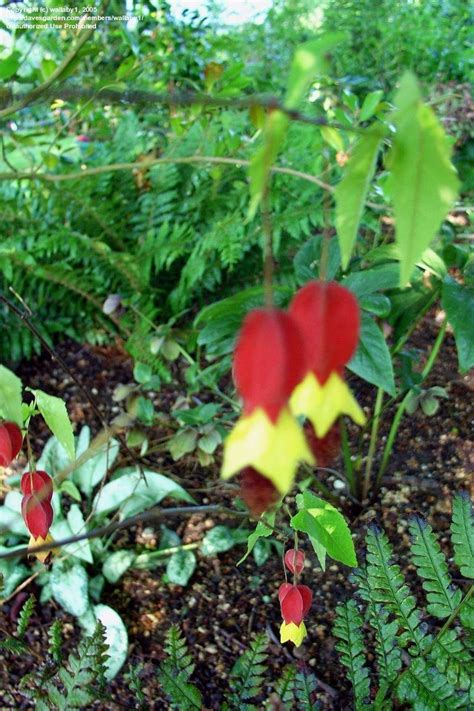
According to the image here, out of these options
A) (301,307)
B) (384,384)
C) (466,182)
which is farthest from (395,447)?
(301,307)

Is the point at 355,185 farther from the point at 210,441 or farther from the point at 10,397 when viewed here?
the point at 210,441

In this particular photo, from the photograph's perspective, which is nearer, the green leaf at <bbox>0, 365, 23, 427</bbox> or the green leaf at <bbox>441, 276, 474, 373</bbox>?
the green leaf at <bbox>0, 365, 23, 427</bbox>

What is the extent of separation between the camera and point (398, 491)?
1.48 m

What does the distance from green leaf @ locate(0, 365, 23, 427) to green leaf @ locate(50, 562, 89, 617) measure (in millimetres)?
728

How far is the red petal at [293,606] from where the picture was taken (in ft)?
2.80

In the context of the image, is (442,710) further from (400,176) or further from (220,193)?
(220,193)

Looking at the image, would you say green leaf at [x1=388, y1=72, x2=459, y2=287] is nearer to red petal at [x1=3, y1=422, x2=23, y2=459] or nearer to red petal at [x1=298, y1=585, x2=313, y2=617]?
red petal at [x1=3, y1=422, x2=23, y2=459]

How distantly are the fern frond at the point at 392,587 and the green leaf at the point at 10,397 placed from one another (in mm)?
507

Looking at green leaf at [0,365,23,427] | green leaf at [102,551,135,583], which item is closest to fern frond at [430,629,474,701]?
green leaf at [0,365,23,427]

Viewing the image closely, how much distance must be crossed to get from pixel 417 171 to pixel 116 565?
123cm

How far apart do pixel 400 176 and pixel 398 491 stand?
124 centimetres

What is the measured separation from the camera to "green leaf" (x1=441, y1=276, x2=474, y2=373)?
944 millimetres

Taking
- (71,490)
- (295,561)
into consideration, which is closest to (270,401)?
(295,561)

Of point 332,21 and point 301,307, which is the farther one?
point 332,21
